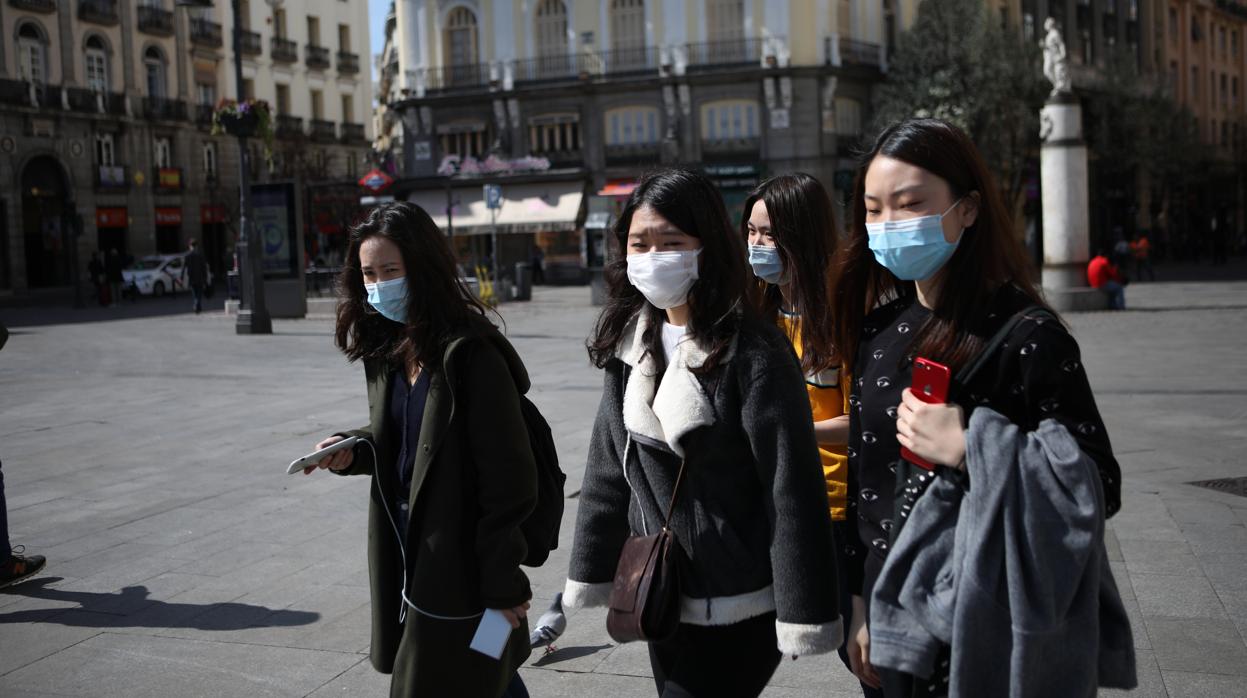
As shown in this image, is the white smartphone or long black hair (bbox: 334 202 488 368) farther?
long black hair (bbox: 334 202 488 368)

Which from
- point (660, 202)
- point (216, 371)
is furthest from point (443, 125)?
point (660, 202)

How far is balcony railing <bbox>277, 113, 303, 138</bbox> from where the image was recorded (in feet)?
180

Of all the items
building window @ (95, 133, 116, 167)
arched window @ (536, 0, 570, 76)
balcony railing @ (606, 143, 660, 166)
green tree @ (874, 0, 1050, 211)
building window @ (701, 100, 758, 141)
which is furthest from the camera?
building window @ (95, 133, 116, 167)

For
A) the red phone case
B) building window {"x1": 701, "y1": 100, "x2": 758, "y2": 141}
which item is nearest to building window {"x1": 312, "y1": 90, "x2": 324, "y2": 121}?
building window {"x1": 701, "y1": 100, "x2": 758, "y2": 141}

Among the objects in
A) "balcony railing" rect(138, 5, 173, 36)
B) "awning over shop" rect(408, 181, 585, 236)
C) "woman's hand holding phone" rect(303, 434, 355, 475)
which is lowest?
"woman's hand holding phone" rect(303, 434, 355, 475)

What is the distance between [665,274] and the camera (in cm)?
290

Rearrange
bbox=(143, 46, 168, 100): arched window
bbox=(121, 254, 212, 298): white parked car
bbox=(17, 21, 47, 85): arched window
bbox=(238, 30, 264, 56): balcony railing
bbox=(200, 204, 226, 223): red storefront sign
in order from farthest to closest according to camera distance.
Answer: bbox=(238, 30, 264, 56): balcony railing
bbox=(200, 204, 226, 223): red storefront sign
bbox=(143, 46, 168, 100): arched window
bbox=(17, 21, 47, 85): arched window
bbox=(121, 254, 212, 298): white parked car

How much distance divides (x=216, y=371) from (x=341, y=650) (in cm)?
1133

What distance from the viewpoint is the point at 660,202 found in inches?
115

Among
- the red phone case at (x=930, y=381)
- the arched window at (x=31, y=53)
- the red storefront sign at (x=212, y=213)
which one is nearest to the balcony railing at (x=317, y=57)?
the red storefront sign at (x=212, y=213)

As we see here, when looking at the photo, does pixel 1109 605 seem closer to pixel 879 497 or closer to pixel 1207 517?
pixel 879 497

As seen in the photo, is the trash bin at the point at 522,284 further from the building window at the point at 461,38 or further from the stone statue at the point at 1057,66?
the building window at the point at 461,38

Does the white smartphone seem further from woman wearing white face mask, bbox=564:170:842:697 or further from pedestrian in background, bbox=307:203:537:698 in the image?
woman wearing white face mask, bbox=564:170:842:697

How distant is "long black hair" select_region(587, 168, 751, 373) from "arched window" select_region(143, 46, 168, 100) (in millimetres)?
52073
